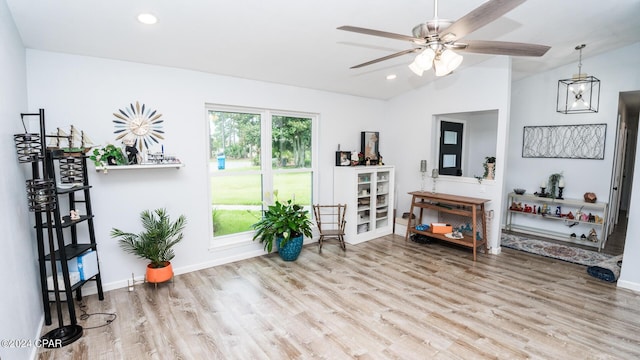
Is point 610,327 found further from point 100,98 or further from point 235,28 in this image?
point 100,98

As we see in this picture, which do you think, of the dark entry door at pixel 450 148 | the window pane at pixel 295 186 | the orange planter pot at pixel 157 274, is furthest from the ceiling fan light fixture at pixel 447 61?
the dark entry door at pixel 450 148

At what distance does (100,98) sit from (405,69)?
12.8ft

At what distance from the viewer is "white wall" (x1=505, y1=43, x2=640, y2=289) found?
4.61 m

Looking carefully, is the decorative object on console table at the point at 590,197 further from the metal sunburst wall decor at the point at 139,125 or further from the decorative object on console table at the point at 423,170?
the metal sunburst wall decor at the point at 139,125

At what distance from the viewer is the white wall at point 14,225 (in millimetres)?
1905

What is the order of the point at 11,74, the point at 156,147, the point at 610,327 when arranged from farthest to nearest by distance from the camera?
the point at 156,147 → the point at 610,327 → the point at 11,74

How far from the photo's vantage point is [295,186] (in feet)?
16.1

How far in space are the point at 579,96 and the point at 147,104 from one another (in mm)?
5973

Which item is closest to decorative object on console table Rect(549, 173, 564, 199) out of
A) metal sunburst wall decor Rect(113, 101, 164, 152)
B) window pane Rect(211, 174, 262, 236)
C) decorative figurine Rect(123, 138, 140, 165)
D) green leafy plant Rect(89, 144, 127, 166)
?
window pane Rect(211, 174, 262, 236)

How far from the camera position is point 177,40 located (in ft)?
9.70

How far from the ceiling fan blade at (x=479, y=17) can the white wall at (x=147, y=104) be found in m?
2.90

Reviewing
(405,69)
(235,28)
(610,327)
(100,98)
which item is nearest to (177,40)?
(235,28)

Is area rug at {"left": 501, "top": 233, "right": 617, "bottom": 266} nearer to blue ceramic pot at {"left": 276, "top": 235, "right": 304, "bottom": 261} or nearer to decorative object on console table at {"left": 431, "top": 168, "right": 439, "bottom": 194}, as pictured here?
decorative object on console table at {"left": 431, "top": 168, "right": 439, "bottom": 194}

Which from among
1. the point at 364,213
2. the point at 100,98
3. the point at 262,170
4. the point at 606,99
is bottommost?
the point at 364,213
